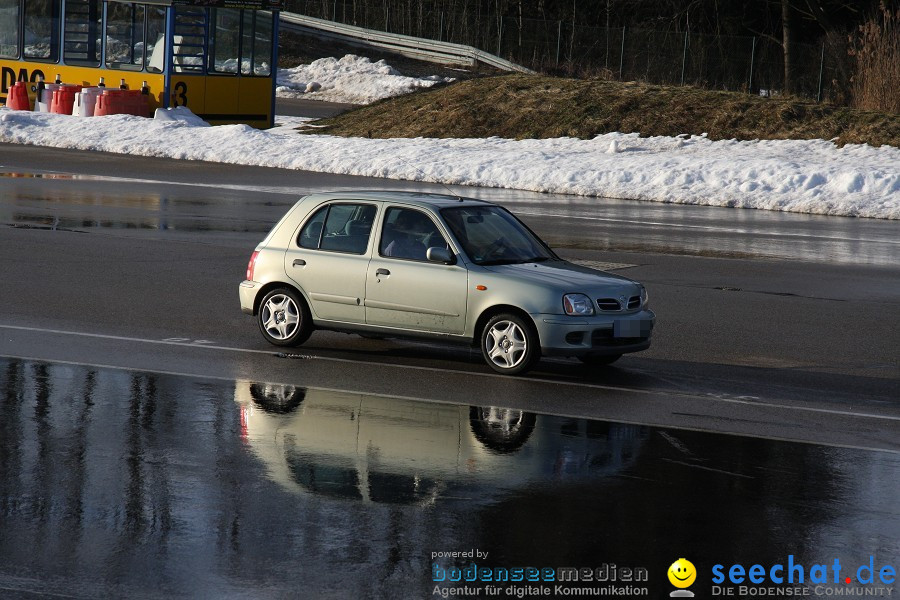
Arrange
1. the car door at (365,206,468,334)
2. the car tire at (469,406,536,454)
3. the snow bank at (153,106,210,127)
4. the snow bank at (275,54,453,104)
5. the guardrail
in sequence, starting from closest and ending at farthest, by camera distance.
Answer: the car tire at (469,406,536,454), the car door at (365,206,468,334), the snow bank at (153,106,210,127), the snow bank at (275,54,453,104), the guardrail

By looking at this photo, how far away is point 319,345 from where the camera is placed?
12.0 metres

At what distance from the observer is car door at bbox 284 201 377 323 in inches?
448

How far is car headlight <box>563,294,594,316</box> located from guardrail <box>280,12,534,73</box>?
46928 millimetres

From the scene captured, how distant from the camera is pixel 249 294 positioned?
467 inches

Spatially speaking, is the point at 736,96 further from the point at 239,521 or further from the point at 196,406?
the point at 239,521

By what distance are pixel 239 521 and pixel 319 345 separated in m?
5.32

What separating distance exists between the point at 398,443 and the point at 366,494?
117 centimetres

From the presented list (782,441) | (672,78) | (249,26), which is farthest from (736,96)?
(782,441)

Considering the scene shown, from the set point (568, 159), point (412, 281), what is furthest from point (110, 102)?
point (412, 281)

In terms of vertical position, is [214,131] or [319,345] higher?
[214,131]

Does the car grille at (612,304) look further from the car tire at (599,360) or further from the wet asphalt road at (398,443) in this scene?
the wet asphalt road at (398,443)

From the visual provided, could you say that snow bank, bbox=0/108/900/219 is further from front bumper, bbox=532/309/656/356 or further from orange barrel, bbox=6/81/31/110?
front bumper, bbox=532/309/656/356

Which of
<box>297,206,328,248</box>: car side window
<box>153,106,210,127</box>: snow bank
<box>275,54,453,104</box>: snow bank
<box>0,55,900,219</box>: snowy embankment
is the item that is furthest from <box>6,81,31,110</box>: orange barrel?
<box>297,206,328,248</box>: car side window

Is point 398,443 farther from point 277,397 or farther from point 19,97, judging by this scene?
point 19,97
